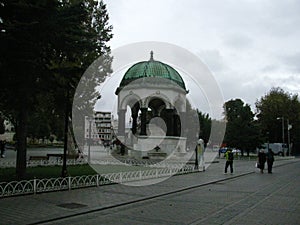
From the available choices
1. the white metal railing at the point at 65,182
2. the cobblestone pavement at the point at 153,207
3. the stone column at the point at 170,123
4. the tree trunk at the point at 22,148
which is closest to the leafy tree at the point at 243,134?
the stone column at the point at 170,123

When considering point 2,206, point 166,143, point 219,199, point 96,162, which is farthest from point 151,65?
point 2,206

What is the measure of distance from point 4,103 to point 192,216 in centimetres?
955

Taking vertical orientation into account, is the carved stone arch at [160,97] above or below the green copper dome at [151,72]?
below

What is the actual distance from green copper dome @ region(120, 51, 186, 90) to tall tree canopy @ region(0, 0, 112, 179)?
16075 mm

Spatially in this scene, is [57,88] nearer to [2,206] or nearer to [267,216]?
[2,206]

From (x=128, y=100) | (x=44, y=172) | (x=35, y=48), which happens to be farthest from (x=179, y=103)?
(x=35, y=48)

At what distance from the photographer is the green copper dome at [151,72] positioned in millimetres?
31208

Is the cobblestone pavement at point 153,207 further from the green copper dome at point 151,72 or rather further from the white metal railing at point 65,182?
the green copper dome at point 151,72

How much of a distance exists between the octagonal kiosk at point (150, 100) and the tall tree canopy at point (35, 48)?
15167 millimetres

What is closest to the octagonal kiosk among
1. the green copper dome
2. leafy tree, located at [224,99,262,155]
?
the green copper dome

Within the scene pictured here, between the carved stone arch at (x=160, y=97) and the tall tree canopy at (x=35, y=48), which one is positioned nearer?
the tall tree canopy at (x=35, y=48)

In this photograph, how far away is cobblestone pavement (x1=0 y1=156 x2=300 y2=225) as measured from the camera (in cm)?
877

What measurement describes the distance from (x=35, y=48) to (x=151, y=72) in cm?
1900

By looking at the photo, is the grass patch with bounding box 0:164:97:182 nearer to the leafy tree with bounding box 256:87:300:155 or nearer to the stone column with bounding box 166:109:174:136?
the stone column with bounding box 166:109:174:136
